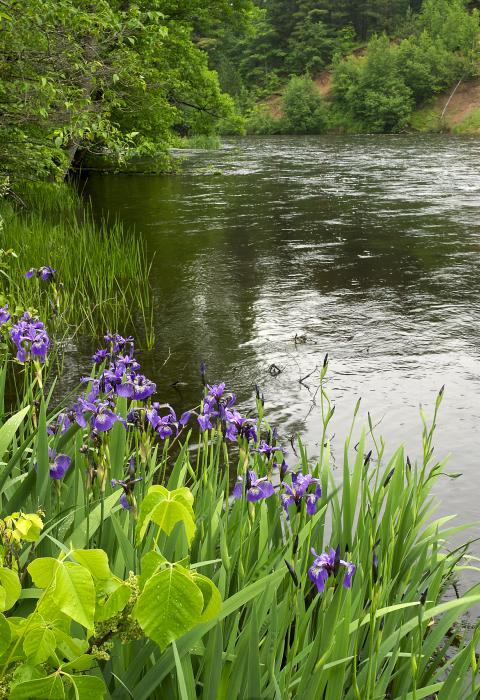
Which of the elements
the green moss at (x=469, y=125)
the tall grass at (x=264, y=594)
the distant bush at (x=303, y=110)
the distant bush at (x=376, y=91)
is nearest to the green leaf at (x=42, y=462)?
the tall grass at (x=264, y=594)

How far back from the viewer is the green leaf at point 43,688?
1139 millimetres

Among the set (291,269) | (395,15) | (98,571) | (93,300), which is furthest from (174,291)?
(395,15)

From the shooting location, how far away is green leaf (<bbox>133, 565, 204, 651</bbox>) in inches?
43.0

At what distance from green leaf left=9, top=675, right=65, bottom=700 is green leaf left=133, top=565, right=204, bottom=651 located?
17cm

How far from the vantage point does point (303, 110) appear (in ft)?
182

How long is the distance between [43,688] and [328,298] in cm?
807

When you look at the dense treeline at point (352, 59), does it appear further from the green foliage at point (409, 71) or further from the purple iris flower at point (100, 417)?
the purple iris flower at point (100, 417)

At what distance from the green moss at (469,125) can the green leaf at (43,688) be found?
4449 centimetres

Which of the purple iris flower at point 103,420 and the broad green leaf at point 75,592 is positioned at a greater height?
the broad green leaf at point 75,592

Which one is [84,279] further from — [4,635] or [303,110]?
[303,110]

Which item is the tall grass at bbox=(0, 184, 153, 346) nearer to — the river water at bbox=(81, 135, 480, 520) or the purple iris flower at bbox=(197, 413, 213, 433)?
the river water at bbox=(81, 135, 480, 520)

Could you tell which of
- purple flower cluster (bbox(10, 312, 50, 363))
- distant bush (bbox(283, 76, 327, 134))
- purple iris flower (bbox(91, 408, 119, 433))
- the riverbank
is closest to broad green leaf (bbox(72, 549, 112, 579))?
purple iris flower (bbox(91, 408, 119, 433))

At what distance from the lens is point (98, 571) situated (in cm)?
116

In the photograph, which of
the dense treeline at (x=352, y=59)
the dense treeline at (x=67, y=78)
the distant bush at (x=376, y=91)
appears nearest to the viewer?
the dense treeline at (x=67, y=78)
